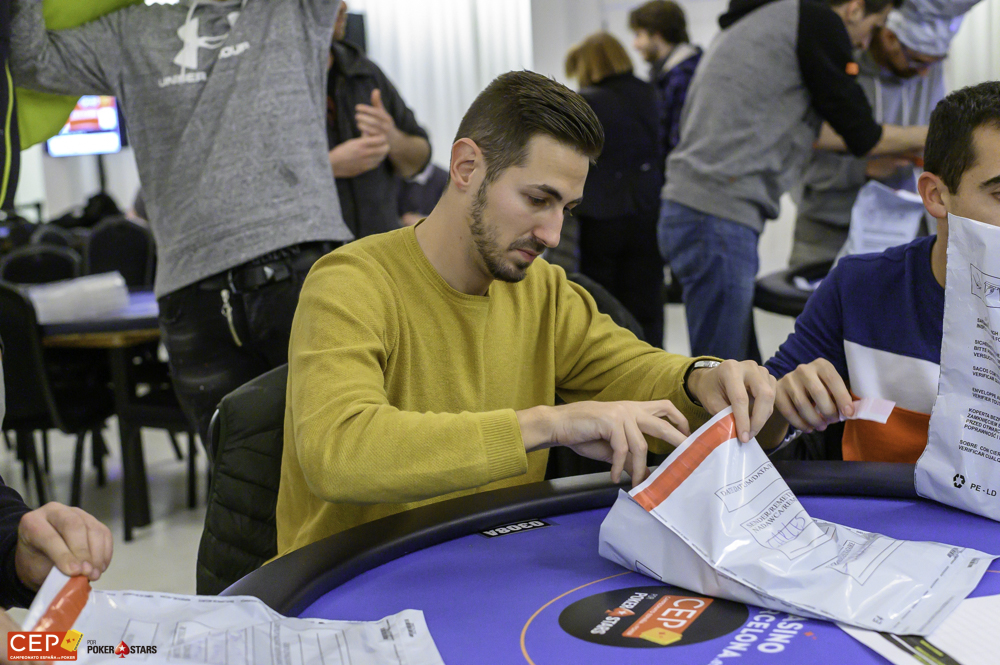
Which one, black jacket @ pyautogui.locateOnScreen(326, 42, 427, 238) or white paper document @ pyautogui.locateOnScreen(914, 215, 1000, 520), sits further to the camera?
black jacket @ pyautogui.locateOnScreen(326, 42, 427, 238)

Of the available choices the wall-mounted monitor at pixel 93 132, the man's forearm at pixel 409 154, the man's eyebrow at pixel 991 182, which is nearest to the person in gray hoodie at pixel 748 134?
the man's forearm at pixel 409 154

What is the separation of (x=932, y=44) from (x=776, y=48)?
75 centimetres

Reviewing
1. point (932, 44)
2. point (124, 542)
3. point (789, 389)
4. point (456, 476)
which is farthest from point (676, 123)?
point (456, 476)

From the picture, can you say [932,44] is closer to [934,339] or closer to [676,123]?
[676,123]

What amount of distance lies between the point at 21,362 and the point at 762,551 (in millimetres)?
2637

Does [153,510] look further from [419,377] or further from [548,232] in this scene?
[548,232]

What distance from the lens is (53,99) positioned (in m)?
1.84

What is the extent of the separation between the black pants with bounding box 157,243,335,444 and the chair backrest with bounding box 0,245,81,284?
2582mm

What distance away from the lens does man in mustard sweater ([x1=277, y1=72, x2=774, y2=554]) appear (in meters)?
0.99

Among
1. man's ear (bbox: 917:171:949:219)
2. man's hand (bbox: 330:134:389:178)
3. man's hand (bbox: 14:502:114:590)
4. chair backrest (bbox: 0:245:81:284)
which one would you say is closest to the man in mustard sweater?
man's hand (bbox: 14:502:114:590)

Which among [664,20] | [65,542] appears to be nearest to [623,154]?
[664,20]

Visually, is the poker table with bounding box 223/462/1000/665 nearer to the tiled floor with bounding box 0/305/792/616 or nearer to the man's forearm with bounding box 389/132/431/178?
the man's forearm with bounding box 389/132/431/178

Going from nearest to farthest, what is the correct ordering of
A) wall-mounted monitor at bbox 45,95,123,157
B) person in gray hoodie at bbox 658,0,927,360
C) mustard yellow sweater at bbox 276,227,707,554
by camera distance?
1. mustard yellow sweater at bbox 276,227,707,554
2. person in gray hoodie at bbox 658,0,927,360
3. wall-mounted monitor at bbox 45,95,123,157

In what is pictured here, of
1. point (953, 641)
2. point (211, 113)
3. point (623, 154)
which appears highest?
point (211, 113)
